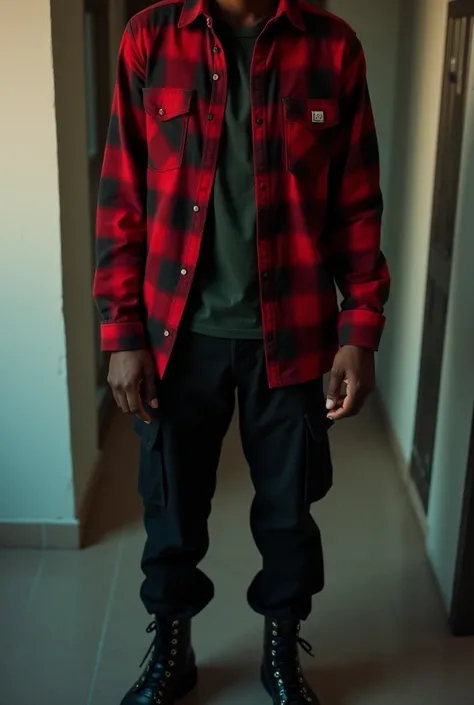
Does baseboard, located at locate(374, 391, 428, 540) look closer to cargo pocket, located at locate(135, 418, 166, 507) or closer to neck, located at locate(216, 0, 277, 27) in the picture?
A: cargo pocket, located at locate(135, 418, 166, 507)

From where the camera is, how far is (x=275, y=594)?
1.50 m

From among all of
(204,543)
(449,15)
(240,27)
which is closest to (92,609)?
(204,543)

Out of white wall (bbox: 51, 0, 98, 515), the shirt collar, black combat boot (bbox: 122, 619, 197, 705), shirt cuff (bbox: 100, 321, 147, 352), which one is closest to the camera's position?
the shirt collar

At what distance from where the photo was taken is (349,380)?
1313 millimetres

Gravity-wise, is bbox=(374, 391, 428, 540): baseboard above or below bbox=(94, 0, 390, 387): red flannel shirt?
below

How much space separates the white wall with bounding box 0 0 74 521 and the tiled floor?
190 millimetres

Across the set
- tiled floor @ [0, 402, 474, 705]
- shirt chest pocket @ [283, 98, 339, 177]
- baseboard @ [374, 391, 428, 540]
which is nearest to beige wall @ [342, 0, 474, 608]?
baseboard @ [374, 391, 428, 540]

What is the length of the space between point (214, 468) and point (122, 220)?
466 mm

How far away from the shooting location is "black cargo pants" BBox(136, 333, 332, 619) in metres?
1.34

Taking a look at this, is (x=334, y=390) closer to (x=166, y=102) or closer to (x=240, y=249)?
(x=240, y=249)

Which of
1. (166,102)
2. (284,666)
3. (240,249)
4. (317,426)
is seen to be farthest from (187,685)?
(166,102)

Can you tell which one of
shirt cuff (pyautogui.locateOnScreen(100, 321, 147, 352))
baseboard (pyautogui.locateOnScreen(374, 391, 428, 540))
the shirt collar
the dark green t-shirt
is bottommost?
baseboard (pyautogui.locateOnScreen(374, 391, 428, 540))

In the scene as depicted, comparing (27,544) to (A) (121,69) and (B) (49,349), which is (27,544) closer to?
(B) (49,349)

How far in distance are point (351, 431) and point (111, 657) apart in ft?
4.20
